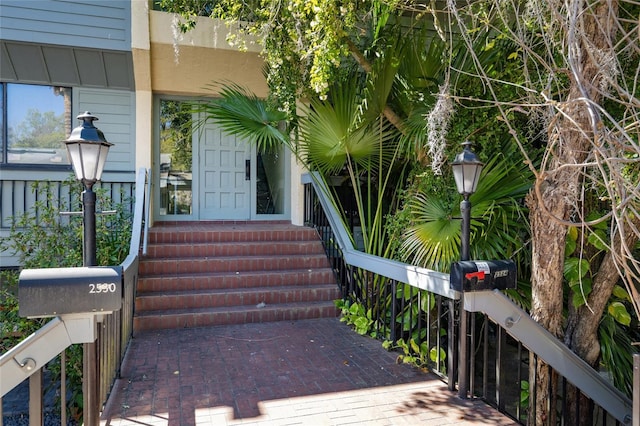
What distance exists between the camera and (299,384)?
339cm

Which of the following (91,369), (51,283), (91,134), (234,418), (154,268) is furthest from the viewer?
(154,268)

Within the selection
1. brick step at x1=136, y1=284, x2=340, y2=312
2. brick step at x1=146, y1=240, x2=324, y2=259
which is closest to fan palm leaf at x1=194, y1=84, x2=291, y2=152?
brick step at x1=146, y1=240, x2=324, y2=259

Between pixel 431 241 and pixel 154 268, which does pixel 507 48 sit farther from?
pixel 154 268

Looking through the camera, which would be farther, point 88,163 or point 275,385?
point 275,385

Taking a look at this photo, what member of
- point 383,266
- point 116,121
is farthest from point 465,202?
point 116,121

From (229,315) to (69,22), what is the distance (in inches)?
190

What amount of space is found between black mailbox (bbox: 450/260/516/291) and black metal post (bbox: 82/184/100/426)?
→ 7.56ft

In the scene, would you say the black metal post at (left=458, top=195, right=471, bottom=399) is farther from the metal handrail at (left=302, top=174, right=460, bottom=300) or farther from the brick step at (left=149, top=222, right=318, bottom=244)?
the brick step at (left=149, top=222, right=318, bottom=244)

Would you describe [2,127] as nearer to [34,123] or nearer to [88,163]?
[34,123]

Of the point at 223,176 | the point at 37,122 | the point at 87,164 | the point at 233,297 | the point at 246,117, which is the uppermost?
the point at 37,122

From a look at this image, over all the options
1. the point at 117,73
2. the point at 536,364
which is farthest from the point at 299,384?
the point at 117,73

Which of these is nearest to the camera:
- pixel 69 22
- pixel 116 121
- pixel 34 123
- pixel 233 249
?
pixel 233 249

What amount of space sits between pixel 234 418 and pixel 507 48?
13.1 feet

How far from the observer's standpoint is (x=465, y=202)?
3.14 meters
